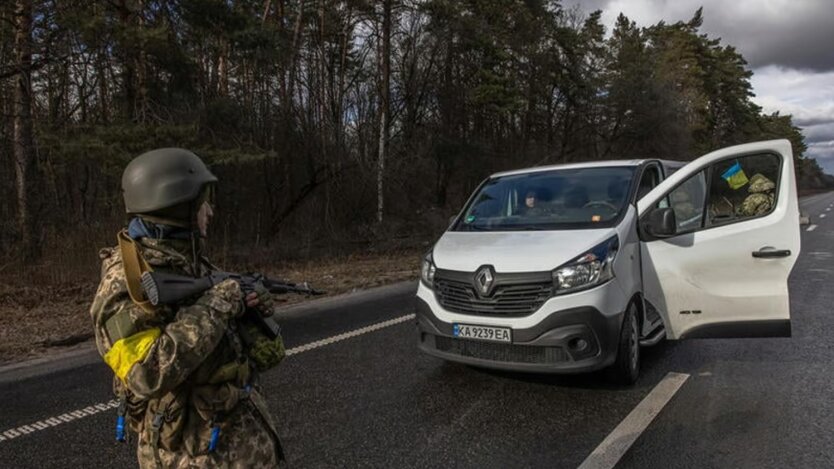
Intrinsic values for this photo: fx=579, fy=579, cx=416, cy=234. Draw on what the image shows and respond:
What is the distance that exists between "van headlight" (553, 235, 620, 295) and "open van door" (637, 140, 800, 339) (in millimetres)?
716

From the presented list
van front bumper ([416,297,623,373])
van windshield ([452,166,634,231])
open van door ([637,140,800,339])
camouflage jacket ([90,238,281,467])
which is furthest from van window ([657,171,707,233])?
camouflage jacket ([90,238,281,467])

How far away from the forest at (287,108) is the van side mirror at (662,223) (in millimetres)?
11015

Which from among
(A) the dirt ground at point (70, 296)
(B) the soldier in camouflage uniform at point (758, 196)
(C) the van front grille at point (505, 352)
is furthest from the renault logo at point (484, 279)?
(A) the dirt ground at point (70, 296)

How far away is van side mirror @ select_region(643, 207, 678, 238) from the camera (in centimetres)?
489

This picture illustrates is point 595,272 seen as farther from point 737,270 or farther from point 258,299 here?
point 258,299

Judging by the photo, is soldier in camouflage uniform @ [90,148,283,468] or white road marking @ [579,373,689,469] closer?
soldier in camouflage uniform @ [90,148,283,468]

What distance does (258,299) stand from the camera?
1.93 m

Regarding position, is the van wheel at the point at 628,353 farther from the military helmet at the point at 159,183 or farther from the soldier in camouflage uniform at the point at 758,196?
the military helmet at the point at 159,183

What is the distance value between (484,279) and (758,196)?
3060 mm

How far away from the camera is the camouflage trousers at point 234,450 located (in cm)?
193

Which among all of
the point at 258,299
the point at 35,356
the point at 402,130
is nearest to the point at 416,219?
the point at 402,130

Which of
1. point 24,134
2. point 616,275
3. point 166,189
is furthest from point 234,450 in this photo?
point 24,134

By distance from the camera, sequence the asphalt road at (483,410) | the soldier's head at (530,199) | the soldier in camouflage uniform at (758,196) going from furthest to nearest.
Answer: the soldier's head at (530,199)
the soldier in camouflage uniform at (758,196)
the asphalt road at (483,410)

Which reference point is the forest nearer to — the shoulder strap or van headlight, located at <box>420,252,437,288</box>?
van headlight, located at <box>420,252,437,288</box>
